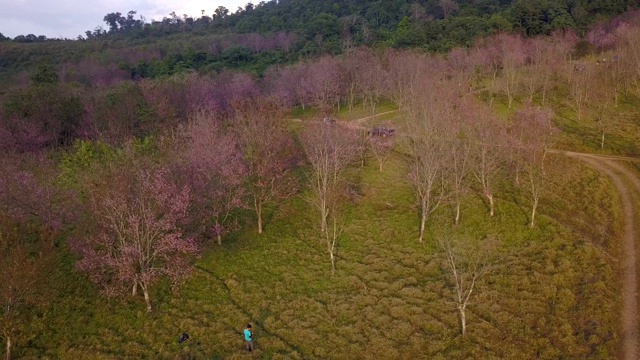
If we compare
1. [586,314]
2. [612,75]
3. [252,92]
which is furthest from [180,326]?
[612,75]

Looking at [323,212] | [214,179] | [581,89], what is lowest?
[323,212]

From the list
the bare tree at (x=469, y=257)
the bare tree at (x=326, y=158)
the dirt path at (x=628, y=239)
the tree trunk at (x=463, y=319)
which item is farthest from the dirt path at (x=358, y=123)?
the tree trunk at (x=463, y=319)

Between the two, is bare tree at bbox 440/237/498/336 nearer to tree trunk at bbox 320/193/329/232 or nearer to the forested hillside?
tree trunk at bbox 320/193/329/232

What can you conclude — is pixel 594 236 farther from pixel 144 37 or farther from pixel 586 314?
pixel 144 37

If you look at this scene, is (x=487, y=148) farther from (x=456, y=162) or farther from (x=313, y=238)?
(x=313, y=238)

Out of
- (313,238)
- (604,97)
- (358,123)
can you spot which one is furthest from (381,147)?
(604,97)
